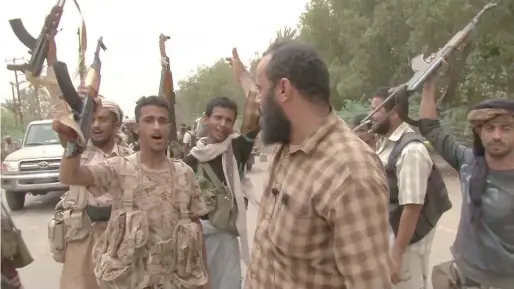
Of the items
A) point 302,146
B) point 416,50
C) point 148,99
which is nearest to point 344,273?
point 302,146

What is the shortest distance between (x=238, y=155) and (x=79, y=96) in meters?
1.76

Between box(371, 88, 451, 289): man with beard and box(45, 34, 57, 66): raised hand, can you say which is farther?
box(371, 88, 451, 289): man with beard

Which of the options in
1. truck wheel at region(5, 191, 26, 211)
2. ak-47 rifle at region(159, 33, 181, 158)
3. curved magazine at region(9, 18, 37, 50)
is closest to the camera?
curved magazine at region(9, 18, 37, 50)

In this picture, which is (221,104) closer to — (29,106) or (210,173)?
(210,173)

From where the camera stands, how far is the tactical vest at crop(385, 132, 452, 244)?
3.59 m

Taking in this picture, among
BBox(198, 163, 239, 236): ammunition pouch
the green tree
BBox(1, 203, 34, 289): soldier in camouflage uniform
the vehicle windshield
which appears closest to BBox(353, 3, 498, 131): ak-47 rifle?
BBox(198, 163, 239, 236): ammunition pouch

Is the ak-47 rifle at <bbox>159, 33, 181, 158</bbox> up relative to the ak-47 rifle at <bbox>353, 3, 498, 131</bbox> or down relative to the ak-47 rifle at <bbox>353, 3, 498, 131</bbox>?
down

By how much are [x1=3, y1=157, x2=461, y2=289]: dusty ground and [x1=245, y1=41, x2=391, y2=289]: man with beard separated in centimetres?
183

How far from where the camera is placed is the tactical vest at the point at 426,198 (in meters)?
3.59

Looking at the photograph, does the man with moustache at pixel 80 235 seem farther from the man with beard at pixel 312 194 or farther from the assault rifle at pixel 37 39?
the man with beard at pixel 312 194

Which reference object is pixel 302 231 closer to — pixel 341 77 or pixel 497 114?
pixel 497 114

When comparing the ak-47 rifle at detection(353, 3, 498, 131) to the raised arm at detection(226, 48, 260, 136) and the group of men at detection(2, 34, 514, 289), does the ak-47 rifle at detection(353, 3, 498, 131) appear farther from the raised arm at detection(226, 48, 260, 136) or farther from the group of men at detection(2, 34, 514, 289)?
the raised arm at detection(226, 48, 260, 136)

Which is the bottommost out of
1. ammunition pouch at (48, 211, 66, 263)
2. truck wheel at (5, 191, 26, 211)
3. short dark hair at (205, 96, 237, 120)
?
truck wheel at (5, 191, 26, 211)

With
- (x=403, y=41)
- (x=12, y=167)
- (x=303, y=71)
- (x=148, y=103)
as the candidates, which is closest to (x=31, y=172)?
(x=12, y=167)
